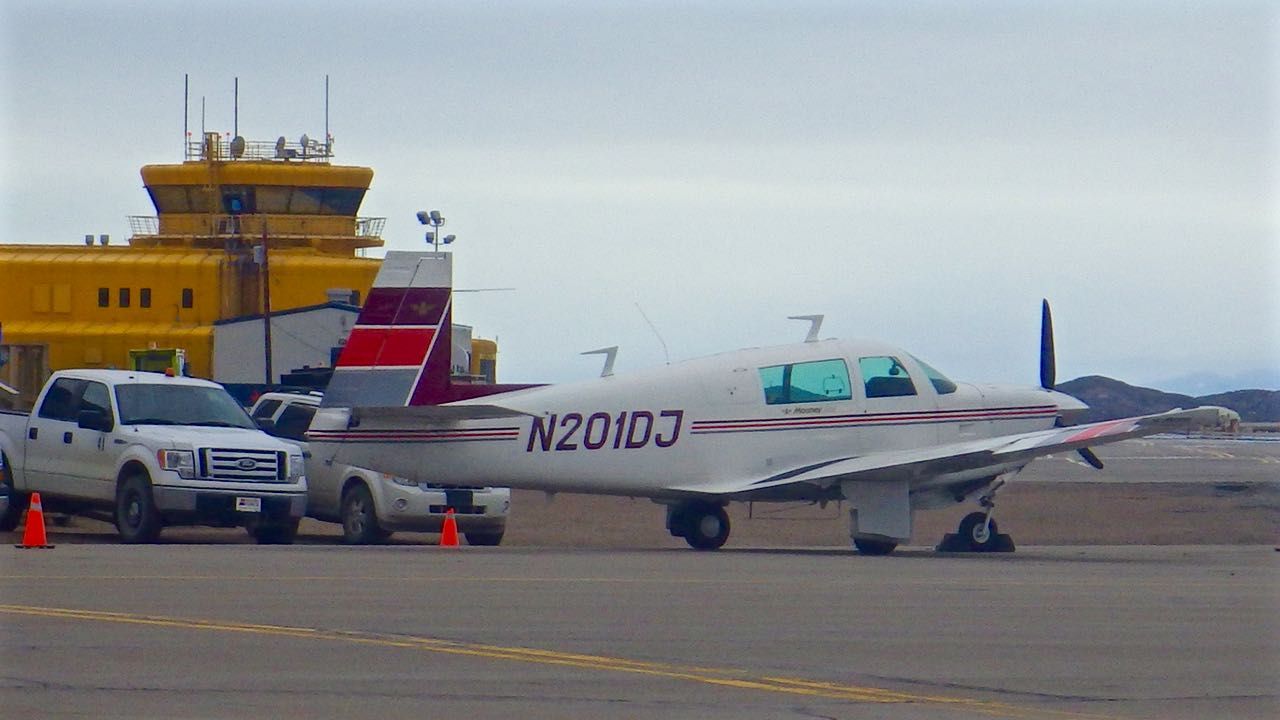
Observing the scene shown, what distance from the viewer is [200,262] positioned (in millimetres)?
61406

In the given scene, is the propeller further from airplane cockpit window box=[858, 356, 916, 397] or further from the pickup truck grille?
the pickup truck grille

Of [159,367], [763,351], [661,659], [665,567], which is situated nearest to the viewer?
[661,659]

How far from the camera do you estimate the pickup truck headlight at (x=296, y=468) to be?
21.3m

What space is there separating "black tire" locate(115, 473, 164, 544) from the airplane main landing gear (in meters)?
5.60

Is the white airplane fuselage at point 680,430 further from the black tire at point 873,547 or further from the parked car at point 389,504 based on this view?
the parked car at point 389,504

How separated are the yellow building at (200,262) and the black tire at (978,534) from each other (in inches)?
1566

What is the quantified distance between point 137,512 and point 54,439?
171 cm

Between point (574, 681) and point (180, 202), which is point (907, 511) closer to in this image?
point (574, 681)

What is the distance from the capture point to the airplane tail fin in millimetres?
20109

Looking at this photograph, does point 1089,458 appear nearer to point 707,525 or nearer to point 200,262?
point 707,525

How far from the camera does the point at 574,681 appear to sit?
926 centimetres

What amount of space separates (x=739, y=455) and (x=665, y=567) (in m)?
3.47

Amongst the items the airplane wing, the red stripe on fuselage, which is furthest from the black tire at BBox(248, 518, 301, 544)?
the airplane wing

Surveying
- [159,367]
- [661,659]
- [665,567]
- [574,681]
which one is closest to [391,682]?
[574,681]
